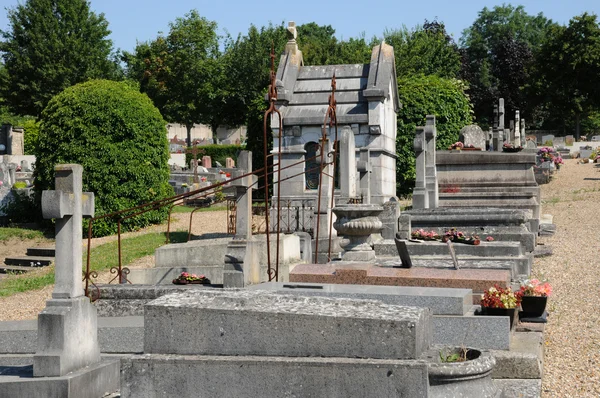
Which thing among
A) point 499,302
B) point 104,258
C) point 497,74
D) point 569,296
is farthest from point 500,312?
point 497,74

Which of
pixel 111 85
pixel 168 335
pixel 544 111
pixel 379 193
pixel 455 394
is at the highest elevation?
pixel 544 111

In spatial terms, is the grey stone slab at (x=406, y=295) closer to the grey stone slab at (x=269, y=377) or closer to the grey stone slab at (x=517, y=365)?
the grey stone slab at (x=517, y=365)

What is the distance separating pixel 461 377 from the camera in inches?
199

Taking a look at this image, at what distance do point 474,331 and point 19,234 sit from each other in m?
15.9

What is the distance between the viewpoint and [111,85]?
70.1 feet

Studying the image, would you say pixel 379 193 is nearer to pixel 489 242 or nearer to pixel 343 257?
pixel 489 242

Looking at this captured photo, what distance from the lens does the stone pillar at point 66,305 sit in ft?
20.4

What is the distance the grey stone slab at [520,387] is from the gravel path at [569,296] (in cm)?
23

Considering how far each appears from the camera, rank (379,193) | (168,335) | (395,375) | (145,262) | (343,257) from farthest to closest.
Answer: (379,193) → (145,262) → (343,257) → (168,335) → (395,375)

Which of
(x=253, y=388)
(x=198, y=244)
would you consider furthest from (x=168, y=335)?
(x=198, y=244)

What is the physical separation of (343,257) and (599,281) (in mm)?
3981

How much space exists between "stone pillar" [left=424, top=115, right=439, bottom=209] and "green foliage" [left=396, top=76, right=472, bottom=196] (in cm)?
724

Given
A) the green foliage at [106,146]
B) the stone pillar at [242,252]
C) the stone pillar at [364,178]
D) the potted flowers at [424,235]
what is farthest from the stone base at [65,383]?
the green foliage at [106,146]

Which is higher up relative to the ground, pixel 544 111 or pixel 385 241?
pixel 544 111
